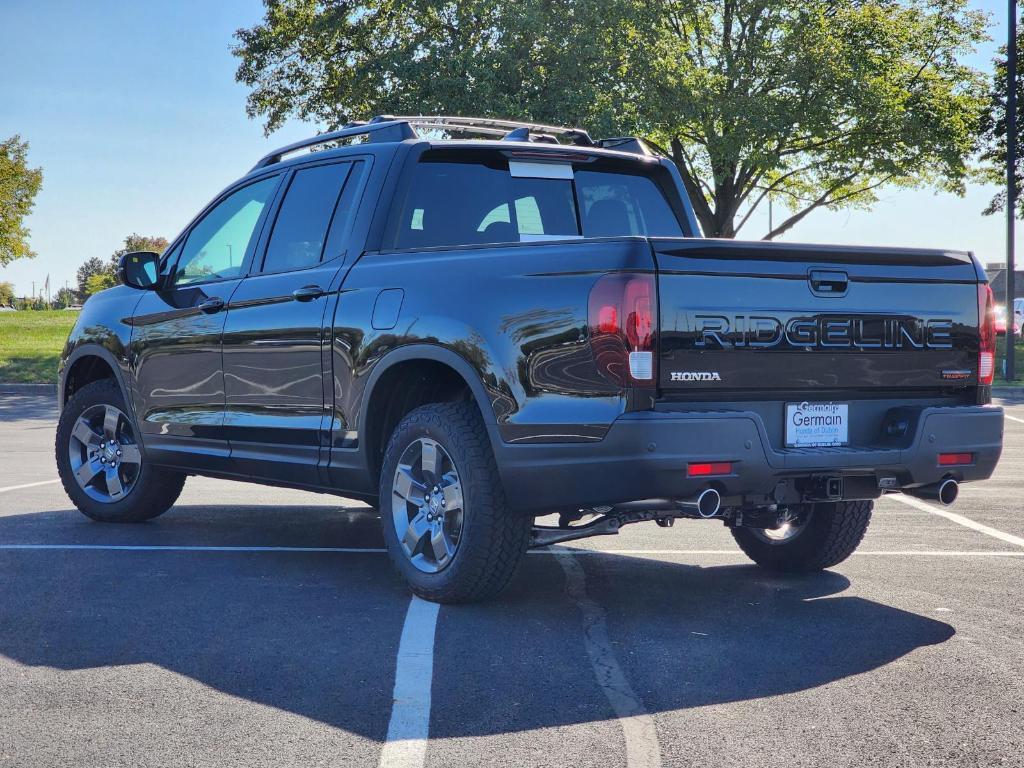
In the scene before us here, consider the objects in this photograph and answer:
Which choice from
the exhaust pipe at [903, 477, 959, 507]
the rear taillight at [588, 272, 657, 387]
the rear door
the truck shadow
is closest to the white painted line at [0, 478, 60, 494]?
the truck shadow

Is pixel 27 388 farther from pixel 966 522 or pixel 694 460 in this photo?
pixel 694 460

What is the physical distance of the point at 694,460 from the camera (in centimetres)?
494

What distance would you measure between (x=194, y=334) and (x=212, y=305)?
0.81ft

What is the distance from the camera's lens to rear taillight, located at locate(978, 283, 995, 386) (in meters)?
5.83

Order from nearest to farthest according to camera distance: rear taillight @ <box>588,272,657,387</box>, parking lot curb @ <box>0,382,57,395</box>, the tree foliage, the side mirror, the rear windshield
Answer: rear taillight @ <box>588,272,657,387</box> → the rear windshield → the side mirror → parking lot curb @ <box>0,382,57,395</box> → the tree foliage

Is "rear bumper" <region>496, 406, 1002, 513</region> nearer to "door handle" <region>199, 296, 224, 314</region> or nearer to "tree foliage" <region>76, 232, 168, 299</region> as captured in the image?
"door handle" <region>199, 296, 224, 314</region>

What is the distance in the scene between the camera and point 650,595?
6020 mm

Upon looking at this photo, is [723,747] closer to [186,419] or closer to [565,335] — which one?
[565,335]

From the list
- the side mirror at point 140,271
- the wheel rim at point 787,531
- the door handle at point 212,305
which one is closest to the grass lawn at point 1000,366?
the wheel rim at point 787,531

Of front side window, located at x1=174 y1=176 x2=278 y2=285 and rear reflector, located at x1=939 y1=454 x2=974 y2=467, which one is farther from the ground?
front side window, located at x1=174 y1=176 x2=278 y2=285

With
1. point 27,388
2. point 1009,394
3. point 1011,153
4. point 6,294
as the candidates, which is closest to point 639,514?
point 27,388

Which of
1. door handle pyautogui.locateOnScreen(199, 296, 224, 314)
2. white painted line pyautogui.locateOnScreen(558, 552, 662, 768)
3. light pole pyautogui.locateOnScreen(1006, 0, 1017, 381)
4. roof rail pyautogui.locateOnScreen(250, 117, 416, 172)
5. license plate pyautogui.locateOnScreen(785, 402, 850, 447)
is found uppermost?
light pole pyautogui.locateOnScreen(1006, 0, 1017, 381)

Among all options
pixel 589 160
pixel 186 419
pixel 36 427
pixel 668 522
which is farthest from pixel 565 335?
pixel 36 427

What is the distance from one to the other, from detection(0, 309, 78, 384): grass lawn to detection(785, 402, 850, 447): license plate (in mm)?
14051
